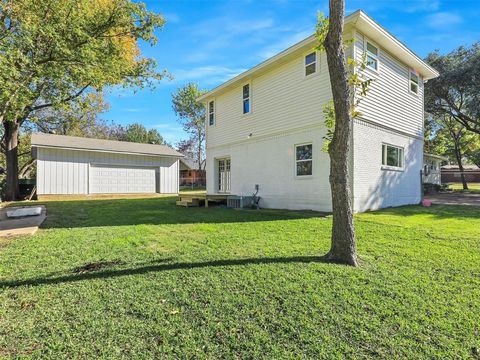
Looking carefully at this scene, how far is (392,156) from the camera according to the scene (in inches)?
426

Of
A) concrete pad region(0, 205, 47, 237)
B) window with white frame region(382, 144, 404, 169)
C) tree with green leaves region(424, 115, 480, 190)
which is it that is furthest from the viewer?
tree with green leaves region(424, 115, 480, 190)

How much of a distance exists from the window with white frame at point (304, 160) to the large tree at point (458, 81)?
13.7 m

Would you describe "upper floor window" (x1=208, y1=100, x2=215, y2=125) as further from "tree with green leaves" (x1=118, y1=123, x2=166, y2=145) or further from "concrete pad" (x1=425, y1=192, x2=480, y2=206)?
"tree with green leaves" (x1=118, y1=123, x2=166, y2=145)

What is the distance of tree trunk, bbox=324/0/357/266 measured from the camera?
3.94m

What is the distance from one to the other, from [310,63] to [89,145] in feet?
51.4

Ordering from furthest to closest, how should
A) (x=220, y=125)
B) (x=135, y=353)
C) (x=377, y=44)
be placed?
(x=220, y=125), (x=377, y=44), (x=135, y=353)

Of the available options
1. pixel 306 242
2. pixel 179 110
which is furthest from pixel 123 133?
pixel 306 242

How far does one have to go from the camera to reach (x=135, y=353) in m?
2.03

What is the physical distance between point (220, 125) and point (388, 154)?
25.1 feet

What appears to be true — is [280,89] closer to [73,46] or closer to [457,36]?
[73,46]

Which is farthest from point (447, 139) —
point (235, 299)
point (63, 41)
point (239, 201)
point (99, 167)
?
point (235, 299)

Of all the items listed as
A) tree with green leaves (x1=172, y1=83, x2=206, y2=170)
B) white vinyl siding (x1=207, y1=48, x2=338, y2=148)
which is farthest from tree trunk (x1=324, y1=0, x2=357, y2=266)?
tree with green leaves (x1=172, y1=83, x2=206, y2=170)

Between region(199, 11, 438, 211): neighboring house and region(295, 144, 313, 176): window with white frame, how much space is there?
0.11 ft

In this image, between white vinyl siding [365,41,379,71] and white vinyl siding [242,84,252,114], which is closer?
white vinyl siding [365,41,379,71]
